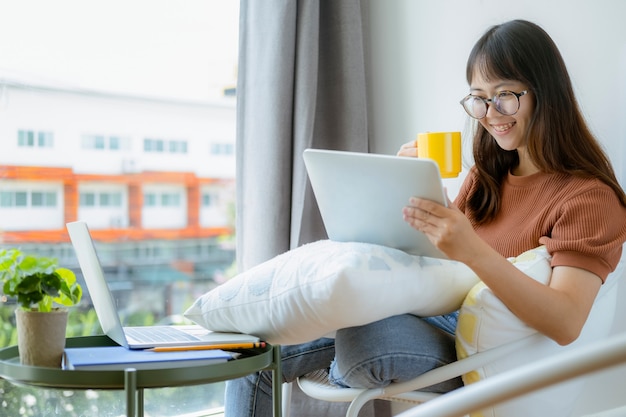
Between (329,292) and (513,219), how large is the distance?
65 centimetres

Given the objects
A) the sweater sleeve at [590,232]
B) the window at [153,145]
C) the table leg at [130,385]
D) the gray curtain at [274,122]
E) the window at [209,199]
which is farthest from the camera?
the window at [209,199]

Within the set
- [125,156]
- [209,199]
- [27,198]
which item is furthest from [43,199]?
[209,199]

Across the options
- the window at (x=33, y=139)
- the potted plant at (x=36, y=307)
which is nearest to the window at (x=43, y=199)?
the window at (x=33, y=139)

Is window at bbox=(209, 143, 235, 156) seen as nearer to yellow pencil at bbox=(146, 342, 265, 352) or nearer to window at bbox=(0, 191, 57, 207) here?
window at bbox=(0, 191, 57, 207)

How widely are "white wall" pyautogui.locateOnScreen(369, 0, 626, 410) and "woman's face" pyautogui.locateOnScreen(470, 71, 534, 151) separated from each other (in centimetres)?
30

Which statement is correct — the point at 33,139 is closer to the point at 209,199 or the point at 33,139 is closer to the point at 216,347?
the point at 209,199

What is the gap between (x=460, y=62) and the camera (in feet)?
7.70

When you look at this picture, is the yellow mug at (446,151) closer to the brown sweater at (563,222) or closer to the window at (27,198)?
the brown sweater at (563,222)

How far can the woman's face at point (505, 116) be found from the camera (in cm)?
169

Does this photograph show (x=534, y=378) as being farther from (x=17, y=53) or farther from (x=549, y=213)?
(x=17, y=53)

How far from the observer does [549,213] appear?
1.62 metres

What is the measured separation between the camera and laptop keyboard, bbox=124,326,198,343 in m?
1.38

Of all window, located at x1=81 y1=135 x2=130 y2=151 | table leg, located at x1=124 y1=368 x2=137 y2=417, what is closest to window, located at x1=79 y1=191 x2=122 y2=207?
window, located at x1=81 y1=135 x2=130 y2=151

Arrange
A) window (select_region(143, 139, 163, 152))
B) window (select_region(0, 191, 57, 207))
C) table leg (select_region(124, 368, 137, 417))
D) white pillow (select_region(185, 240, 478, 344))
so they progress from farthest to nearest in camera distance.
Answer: window (select_region(143, 139, 163, 152)) < window (select_region(0, 191, 57, 207)) < white pillow (select_region(185, 240, 478, 344)) < table leg (select_region(124, 368, 137, 417))
